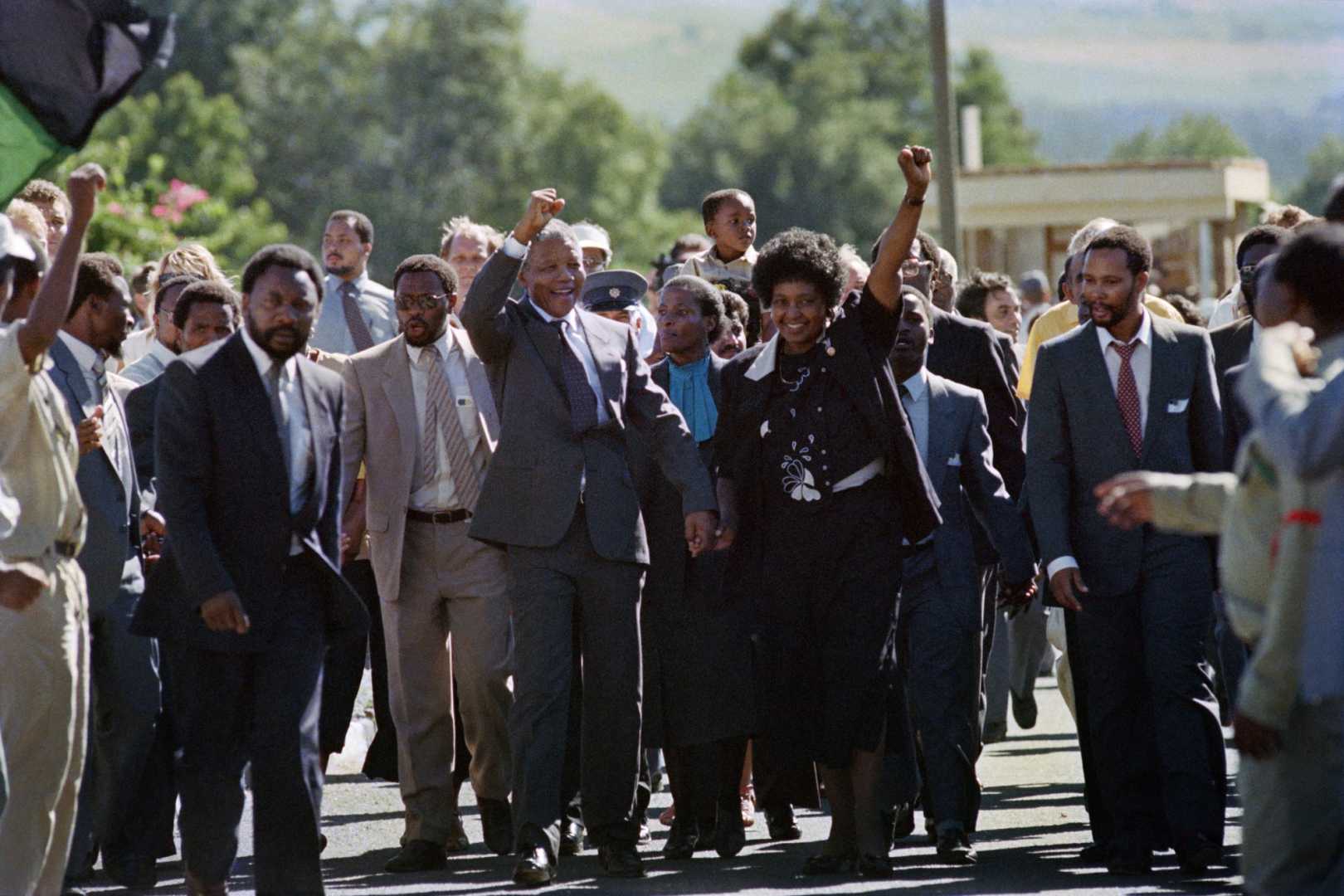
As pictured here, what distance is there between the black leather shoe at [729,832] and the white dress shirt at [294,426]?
9.38 ft

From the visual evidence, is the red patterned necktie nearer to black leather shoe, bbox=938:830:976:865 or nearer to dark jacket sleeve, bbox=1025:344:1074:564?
dark jacket sleeve, bbox=1025:344:1074:564

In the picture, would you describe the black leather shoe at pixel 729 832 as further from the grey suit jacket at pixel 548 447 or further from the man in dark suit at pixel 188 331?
the man in dark suit at pixel 188 331

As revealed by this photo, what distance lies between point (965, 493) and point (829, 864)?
1.75m

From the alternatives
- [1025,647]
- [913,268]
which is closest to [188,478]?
[913,268]

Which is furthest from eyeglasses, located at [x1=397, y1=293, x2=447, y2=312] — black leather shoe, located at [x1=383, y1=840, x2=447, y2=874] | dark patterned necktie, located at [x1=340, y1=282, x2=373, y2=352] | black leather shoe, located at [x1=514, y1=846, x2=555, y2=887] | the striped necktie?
dark patterned necktie, located at [x1=340, y1=282, x2=373, y2=352]

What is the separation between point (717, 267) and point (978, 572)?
8.92 ft

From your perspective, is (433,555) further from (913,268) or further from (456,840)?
(913,268)

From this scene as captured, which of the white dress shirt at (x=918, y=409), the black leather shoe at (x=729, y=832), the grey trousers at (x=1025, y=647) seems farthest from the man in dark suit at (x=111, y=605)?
the grey trousers at (x=1025, y=647)

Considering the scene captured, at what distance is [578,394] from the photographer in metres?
9.91

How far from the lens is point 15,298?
8.08m

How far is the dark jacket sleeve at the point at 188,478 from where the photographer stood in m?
7.96

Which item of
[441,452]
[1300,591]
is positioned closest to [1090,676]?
[441,452]

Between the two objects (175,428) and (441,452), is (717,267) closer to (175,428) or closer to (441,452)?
(441,452)

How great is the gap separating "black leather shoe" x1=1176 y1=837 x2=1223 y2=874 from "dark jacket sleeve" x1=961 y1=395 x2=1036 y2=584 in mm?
1332
